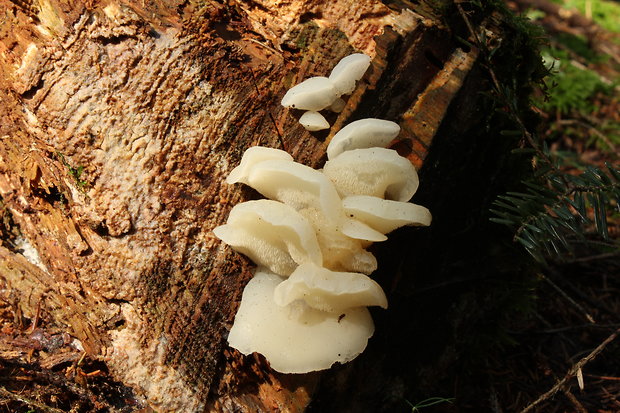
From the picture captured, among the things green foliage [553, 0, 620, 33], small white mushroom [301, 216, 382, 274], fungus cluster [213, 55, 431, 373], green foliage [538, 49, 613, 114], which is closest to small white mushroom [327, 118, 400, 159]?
fungus cluster [213, 55, 431, 373]

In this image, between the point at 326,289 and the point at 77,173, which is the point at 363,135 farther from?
the point at 77,173

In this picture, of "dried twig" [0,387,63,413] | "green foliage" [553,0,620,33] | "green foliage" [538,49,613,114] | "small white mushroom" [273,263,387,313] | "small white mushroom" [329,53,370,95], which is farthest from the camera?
"green foliage" [553,0,620,33]

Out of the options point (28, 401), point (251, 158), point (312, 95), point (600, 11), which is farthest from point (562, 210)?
point (600, 11)

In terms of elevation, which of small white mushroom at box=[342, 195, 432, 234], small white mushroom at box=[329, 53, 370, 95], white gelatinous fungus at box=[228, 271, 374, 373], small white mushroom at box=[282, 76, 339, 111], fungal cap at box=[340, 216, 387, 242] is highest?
Result: small white mushroom at box=[329, 53, 370, 95]

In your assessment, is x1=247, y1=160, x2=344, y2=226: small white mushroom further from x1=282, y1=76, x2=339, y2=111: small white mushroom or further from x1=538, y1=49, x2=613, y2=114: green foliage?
x1=538, y1=49, x2=613, y2=114: green foliage

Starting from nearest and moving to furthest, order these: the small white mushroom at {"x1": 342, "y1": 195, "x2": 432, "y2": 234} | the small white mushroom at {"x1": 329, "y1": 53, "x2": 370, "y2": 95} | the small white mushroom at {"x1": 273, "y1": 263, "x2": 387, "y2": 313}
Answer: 1. the small white mushroom at {"x1": 273, "y1": 263, "x2": 387, "y2": 313}
2. the small white mushroom at {"x1": 342, "y1": 195, "x2": 432, "y2": 234}
3. the small white mushroom at {"x1": 329, "y1": 53, "x2": 370, "y2": 95}

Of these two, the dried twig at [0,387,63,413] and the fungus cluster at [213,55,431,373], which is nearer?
the fungus cluster at [213,55,431,373]
